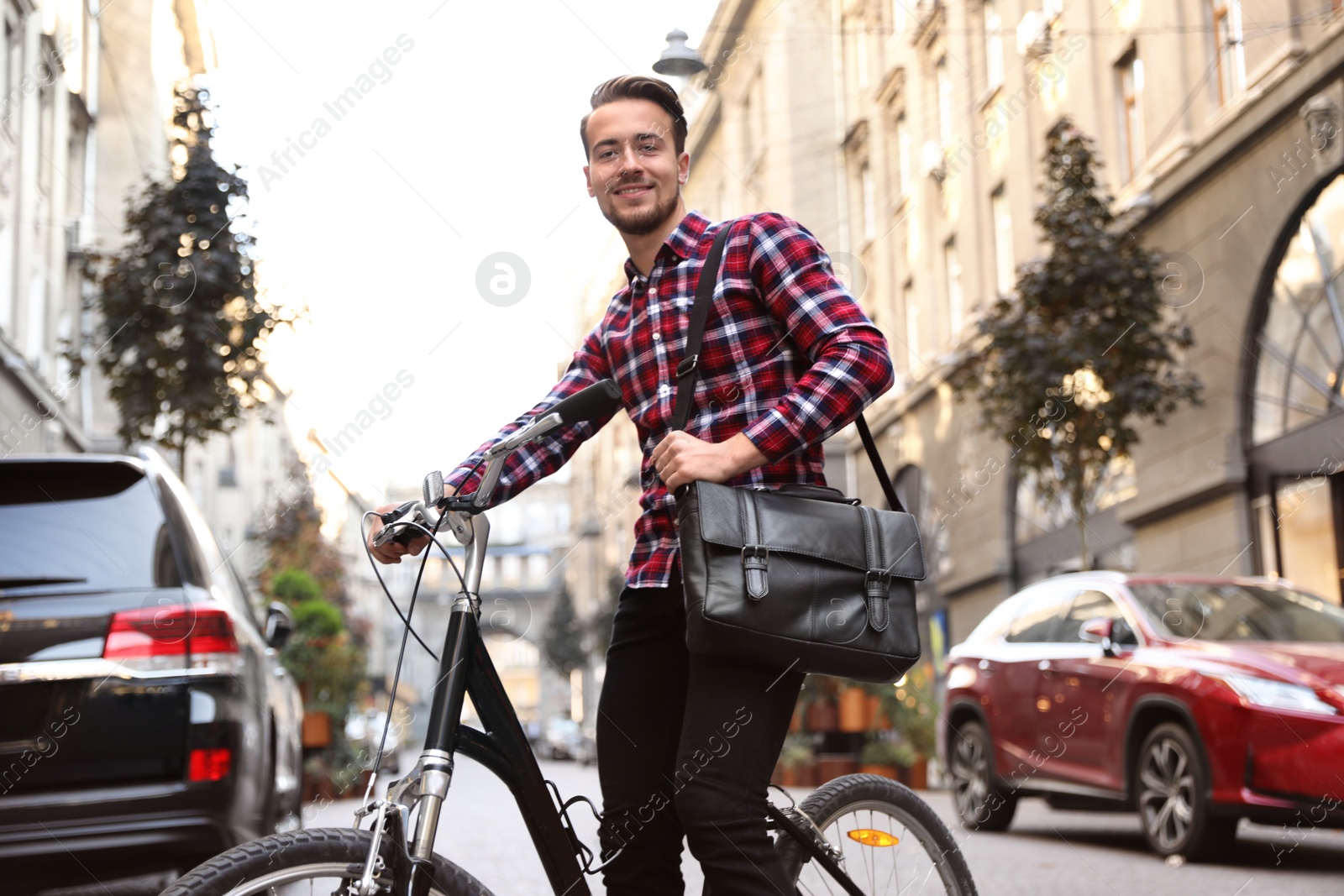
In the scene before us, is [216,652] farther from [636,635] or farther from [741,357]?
[741,357]

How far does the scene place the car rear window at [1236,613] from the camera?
28.0ft

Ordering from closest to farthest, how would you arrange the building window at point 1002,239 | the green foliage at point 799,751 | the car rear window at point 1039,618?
the car rear window at point 1039,618, the green foliage at point 799,751, the building window at point 1002,239

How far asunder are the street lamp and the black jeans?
1420 cm

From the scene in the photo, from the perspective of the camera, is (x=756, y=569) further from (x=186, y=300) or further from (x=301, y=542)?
(x=301, y=542)

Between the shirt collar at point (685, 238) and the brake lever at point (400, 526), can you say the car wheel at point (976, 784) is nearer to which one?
the shirt collar at point (685, 238)

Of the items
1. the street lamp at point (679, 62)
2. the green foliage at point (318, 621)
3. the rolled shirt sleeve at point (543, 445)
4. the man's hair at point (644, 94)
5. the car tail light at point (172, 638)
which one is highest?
the street lamp at point (679, 62)

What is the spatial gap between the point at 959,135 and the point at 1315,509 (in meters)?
13.2

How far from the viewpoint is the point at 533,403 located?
Result: 322 cm

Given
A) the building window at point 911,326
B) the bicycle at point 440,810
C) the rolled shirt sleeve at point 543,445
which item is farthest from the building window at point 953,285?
the rolled shirt sleeve at point 543,445

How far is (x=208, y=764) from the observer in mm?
4586

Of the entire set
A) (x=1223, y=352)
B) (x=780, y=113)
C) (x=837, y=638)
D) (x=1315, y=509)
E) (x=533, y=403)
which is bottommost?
(x=837, y=638)

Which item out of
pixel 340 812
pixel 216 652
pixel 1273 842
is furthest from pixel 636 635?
pixel 340 812

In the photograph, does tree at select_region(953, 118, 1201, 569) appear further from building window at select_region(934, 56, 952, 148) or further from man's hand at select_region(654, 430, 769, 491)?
man's hand at select_region(654, 430, 769, 491)

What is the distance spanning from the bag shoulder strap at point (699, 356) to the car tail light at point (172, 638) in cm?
237
